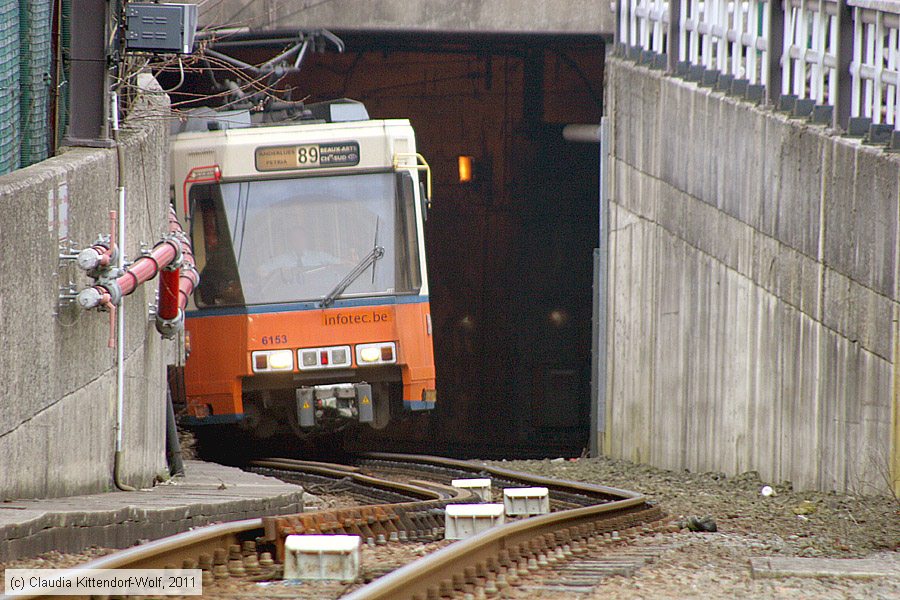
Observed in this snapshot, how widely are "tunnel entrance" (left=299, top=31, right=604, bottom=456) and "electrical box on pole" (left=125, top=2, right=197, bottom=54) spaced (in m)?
14.6

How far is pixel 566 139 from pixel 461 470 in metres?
10.7

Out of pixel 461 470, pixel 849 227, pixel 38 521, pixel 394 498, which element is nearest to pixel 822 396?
pixel 849 227

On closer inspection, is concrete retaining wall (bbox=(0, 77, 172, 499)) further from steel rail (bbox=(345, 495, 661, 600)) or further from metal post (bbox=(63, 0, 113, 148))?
steel rail (bbox=(345, 495, 661, 600))

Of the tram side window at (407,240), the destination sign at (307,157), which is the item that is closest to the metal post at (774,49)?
the tram side window at (407,240)

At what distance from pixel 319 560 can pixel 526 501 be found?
415cm

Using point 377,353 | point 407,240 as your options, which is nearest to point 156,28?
point 407,240

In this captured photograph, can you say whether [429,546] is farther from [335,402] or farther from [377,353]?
[335,402]

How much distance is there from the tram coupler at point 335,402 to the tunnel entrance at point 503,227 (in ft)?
33.1

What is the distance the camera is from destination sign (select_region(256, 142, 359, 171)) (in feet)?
49.8

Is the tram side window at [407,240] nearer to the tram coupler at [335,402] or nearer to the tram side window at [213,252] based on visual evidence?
the tram coupler at [335,402]

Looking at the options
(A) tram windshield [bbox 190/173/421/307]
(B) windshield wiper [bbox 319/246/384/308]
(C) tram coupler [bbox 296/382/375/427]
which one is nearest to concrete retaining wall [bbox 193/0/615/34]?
(A) tram windshield [bbox 190/173/421/307]

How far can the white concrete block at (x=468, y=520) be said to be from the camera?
27.2ft

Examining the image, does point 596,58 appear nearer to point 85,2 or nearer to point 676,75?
point 676,75

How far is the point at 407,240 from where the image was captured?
15156mm
